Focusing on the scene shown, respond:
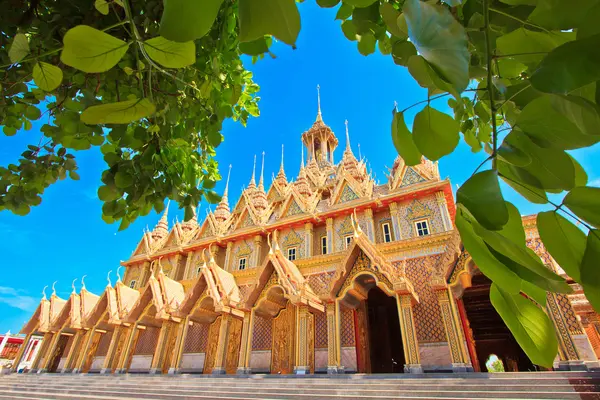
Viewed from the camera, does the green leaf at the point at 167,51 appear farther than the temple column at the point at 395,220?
No

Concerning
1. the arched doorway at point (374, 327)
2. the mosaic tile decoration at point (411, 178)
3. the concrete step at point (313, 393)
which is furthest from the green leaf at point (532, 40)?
the mosaic tile decoration at point (411, 178)

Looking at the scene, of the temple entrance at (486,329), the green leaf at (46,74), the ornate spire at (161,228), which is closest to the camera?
the green leaf at (46,74)

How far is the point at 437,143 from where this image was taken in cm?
65

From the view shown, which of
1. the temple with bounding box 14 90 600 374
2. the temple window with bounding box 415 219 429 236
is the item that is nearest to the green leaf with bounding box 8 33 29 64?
the temple with bounding box 14 90 600 374

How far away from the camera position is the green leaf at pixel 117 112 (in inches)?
24.3

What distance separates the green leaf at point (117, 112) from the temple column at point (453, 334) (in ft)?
27.2

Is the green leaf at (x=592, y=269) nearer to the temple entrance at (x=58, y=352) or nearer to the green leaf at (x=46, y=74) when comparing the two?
the green leaf at (x=46, y=74)

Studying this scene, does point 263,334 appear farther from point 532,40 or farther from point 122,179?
point 532,40

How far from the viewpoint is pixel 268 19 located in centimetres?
35

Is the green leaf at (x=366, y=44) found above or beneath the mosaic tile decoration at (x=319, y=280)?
beneath

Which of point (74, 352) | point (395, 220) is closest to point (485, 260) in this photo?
point (395, 220)

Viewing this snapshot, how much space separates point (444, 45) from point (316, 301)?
9791 millimetres

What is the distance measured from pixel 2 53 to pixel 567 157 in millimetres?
2922

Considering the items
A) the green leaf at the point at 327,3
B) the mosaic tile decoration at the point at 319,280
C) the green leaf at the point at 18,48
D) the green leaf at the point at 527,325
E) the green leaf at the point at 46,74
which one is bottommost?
the green leaf at the point at 527,325
